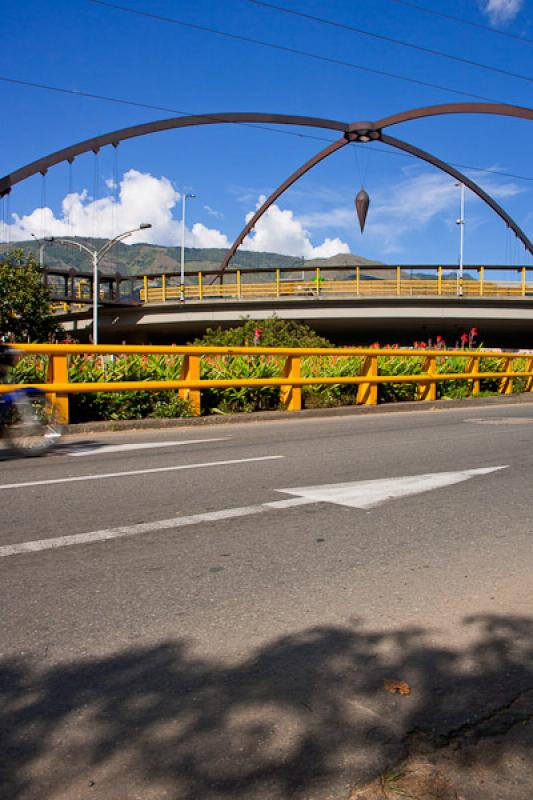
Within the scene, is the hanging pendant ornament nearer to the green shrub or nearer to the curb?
the green shrub

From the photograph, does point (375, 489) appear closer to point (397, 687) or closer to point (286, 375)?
point (397, 687)

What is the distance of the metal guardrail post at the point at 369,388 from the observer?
46.8 feet

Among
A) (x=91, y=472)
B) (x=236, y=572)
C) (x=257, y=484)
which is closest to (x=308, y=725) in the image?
(x=236, y=572)

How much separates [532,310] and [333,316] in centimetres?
1159

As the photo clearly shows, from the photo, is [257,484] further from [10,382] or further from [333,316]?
[333,316]

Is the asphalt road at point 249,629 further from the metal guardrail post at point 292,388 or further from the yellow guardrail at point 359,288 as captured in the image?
the yellow guardrail at point 359,288

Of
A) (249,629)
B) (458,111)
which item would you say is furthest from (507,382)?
(458,111)

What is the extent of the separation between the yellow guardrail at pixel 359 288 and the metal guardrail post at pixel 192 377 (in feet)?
110

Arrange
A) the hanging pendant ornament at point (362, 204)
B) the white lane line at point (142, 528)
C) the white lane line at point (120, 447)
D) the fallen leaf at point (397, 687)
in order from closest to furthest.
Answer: the fallen leaf at point (397, 687) → the white lane line at point (142, 528) → the white lane line at point (120, 447) → the hanging pendant ornament at point (362, 204)

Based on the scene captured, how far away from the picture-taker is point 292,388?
42.4 feet

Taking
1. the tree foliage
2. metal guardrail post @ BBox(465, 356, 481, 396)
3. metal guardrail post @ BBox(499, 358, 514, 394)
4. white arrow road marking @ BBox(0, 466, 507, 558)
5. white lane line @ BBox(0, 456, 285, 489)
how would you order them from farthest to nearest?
the tree foliage
metal guardrail post @ BBox(499, 358, 514, 394)
metal guardrail post @ BBox(465, 356, 481, 396)
white lane line @ BBox(0, 456, 285, 489)
white arrow road marking @ BBox(0, 466, 507, 558)

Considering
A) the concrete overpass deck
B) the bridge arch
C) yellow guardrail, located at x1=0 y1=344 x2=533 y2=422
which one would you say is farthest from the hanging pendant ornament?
yellow guardrail, located at x1=0 y1=344 x2=533 y2=422

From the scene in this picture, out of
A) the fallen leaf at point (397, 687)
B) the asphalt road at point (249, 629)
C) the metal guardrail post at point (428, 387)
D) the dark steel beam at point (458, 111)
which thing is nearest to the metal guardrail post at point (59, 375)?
the asphalt road at point (249, 629)

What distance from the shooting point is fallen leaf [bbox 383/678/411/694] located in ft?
8.96
